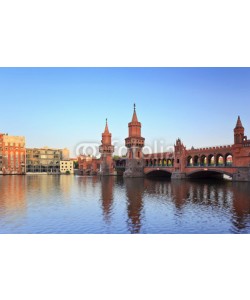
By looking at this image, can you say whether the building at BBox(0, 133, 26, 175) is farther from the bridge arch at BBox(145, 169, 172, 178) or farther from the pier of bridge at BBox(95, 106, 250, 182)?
the bridge arch at BBox(145, 169, 172, 178)

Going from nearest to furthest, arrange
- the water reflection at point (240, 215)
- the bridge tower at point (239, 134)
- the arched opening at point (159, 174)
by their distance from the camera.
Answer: the water reflection at point (240, 215) → the bridge tower at point (239, 134) → the arched opening at point (159, 174)

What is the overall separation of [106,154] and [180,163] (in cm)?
4135

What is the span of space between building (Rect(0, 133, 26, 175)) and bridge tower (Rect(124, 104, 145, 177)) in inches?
2434

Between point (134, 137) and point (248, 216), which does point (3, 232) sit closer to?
point (248, 216)

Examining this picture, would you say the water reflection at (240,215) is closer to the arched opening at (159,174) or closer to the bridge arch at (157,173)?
the bridge arch at (157,173)

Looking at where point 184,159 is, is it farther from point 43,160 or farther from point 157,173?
point 43,160

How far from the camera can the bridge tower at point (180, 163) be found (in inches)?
2532

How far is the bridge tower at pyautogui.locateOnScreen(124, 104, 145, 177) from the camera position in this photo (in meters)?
80.1

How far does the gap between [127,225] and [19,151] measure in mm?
111887

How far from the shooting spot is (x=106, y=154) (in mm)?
100000

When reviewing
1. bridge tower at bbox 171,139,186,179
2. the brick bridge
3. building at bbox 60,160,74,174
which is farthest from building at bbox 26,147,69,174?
bridge tower at bbox 171,139,186,179

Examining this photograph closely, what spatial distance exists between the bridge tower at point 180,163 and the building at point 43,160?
85.7 meters

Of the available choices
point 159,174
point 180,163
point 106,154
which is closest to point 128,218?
point 180,163

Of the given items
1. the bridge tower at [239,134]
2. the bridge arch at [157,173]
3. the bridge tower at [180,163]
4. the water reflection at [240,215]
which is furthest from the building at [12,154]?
the water reflection at [240,215]
